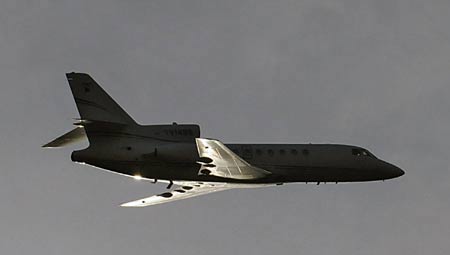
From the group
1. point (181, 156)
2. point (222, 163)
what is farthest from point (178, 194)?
point (222, 163)

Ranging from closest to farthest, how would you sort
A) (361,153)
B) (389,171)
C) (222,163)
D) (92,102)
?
(222,163)
(92,102)
(361,153)
(389,171)

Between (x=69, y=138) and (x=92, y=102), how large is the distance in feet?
6.87

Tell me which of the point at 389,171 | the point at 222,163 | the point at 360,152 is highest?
the point at 360,152

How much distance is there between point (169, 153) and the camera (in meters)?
39.3

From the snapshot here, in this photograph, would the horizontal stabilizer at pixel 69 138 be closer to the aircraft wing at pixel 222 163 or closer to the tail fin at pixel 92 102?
the tail fin at pixel 92 102

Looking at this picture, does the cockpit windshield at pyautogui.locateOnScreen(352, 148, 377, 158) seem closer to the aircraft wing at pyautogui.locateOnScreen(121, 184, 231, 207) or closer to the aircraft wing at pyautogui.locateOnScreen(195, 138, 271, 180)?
the aircraft wing at pyautogui.locateOnScreen(195, 138, 271, 180)

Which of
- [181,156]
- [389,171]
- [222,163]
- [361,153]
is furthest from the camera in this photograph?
[389,171]

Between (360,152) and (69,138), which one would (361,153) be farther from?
(69,138)

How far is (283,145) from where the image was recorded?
43375 millimetres

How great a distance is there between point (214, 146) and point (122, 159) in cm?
490

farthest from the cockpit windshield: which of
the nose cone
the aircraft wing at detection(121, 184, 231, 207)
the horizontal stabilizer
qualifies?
the horizontal stabilizer

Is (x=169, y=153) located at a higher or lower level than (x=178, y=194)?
higher

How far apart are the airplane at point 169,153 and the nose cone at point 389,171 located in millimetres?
4843

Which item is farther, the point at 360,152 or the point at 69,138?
the point at 360,152
